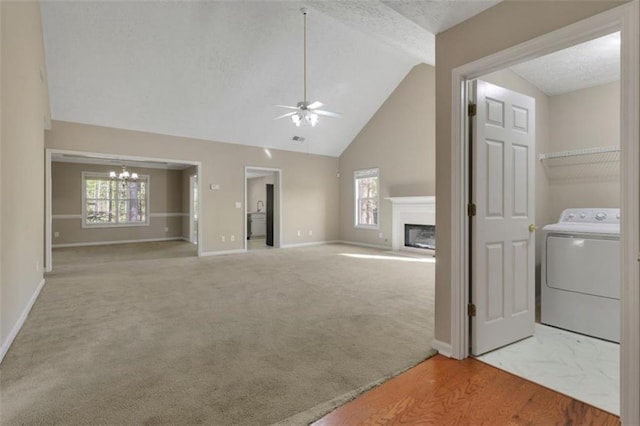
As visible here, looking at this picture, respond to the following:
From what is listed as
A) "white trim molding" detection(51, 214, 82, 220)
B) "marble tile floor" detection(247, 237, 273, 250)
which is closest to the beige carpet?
"marble tile floor" detection(247, 237, 273, 250)

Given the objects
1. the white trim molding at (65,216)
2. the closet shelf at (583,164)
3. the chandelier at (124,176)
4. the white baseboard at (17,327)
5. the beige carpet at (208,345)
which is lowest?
the beige carpet at (208,345)

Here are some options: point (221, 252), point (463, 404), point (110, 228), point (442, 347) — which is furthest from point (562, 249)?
point (110, 228)

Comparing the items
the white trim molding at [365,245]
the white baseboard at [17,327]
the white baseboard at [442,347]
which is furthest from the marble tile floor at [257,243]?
the white baseboard at [442,347]

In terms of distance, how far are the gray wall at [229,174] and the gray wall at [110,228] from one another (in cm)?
378

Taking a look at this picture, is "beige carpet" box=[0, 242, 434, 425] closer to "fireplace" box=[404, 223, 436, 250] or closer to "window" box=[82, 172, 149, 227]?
"fireplace" box=[404, 223, 436, 250]

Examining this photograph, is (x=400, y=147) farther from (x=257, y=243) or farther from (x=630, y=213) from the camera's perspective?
(x=630, y=213)

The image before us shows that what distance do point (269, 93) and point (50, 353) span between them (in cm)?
538

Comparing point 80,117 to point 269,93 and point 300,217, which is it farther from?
point 300,217

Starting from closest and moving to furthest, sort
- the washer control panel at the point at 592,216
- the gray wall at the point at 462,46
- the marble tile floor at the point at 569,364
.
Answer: the gray wall at the point at 462,46 < the marble tile floor at the point at 569,364 < the washer control panel at the point at 592,216

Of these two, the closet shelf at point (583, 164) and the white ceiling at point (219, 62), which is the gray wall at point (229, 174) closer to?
the white ceiling at point (219, 62)

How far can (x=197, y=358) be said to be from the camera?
2.25 meters

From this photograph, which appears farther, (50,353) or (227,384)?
(50,353)

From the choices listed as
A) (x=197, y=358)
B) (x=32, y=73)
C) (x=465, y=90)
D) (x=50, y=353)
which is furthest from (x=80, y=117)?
(x=465, y=90)

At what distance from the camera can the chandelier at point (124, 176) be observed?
29.7 feet
